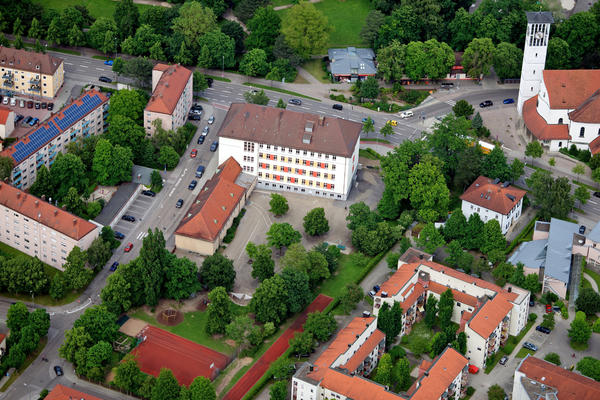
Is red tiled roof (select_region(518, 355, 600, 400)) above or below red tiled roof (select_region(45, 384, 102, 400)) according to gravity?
above

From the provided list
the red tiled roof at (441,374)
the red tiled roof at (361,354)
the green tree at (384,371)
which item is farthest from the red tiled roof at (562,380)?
the red tiled roof at (361,354)

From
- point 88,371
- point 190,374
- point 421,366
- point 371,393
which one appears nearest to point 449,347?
point 421,366

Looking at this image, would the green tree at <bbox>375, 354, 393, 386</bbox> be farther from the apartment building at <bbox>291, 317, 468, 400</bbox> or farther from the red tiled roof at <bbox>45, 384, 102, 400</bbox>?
the red tiled roof at <bbox>45, 384, 102, 400</bbox>

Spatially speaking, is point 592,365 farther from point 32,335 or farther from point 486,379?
Result: point 32,335

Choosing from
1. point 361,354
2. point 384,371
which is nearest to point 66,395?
point 361,354

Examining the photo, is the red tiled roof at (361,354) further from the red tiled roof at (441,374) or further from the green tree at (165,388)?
the green tree at (165,388)

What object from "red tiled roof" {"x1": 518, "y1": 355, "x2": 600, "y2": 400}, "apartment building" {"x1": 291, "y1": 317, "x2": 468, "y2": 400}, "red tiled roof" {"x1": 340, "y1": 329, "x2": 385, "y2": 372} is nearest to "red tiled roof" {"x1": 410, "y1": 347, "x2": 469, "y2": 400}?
"apartment building" {"x1": 291, "y1": 317, "x2": 468, "y2": 400}

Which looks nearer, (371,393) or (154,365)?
(371,393)
